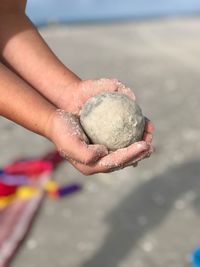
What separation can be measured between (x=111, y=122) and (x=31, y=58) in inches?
8.8

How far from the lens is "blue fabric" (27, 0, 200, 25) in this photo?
4832 mm

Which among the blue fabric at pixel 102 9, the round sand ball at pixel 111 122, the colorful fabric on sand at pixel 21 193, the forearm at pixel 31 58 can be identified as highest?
the forearm at pixel 31 58

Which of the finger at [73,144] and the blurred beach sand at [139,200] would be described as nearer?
the finger at [73,144]

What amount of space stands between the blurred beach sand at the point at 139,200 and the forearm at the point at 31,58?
74cm

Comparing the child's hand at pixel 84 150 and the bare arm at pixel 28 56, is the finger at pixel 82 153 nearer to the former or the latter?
the child's hand at pixel 84 150

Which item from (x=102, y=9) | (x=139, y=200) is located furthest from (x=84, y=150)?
(x=102, y=9)

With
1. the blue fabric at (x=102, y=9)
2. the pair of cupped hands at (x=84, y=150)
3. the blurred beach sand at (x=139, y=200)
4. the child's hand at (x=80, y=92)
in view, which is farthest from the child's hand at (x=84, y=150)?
the blue fabric at (x=102, y=9)

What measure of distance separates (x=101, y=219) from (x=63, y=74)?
2.96ft

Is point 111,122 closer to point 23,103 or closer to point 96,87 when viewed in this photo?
point 96,87

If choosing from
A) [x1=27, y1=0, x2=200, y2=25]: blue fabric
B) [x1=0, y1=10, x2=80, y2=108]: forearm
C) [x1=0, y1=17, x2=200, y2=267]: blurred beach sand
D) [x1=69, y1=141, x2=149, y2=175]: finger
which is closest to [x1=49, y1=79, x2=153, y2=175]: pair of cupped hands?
[x1=69, y1=141, x2=149, y2=175]: finger

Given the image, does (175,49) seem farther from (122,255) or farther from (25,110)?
(25,110)

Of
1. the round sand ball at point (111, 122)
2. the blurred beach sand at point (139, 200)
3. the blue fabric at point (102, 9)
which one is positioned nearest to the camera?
the round sand ball at point (111, 122)

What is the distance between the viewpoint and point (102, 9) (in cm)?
511

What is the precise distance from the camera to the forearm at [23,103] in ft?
3.37
